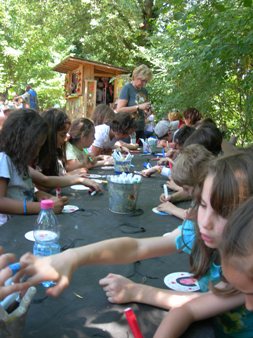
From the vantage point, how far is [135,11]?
45.5 ft

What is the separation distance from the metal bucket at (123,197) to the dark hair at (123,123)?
8.99 feet

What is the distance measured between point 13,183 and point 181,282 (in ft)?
4.80

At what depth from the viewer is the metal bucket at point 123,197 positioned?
86.8 inches

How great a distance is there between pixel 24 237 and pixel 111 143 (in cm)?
369

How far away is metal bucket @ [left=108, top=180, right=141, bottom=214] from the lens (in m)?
2.20

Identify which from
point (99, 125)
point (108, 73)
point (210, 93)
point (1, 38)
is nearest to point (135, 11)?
point (108, 73)

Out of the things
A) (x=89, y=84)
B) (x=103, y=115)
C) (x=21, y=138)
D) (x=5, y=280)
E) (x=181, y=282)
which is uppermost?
(x=89, y=84)

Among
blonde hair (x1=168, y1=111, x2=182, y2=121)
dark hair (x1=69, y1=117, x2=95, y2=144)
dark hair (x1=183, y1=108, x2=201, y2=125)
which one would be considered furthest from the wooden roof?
dark hair (x1=69, y1=117, x2=95, y2=144)

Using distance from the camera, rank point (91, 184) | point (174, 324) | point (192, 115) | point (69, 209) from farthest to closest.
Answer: point (192, 115)
point (91, 184)
point (69, 209)
point (174, 324)

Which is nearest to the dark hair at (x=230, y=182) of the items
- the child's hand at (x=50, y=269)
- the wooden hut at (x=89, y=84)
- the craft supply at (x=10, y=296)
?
the child's hand at (x=50, y=269)

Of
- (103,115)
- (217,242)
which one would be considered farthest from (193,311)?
(103,115)

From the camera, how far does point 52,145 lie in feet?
10.0

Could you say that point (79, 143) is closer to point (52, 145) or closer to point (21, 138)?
point (52, 145)

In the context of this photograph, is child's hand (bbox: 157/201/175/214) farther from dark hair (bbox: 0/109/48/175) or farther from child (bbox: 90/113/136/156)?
child (bbox: 90/113/136/156)
